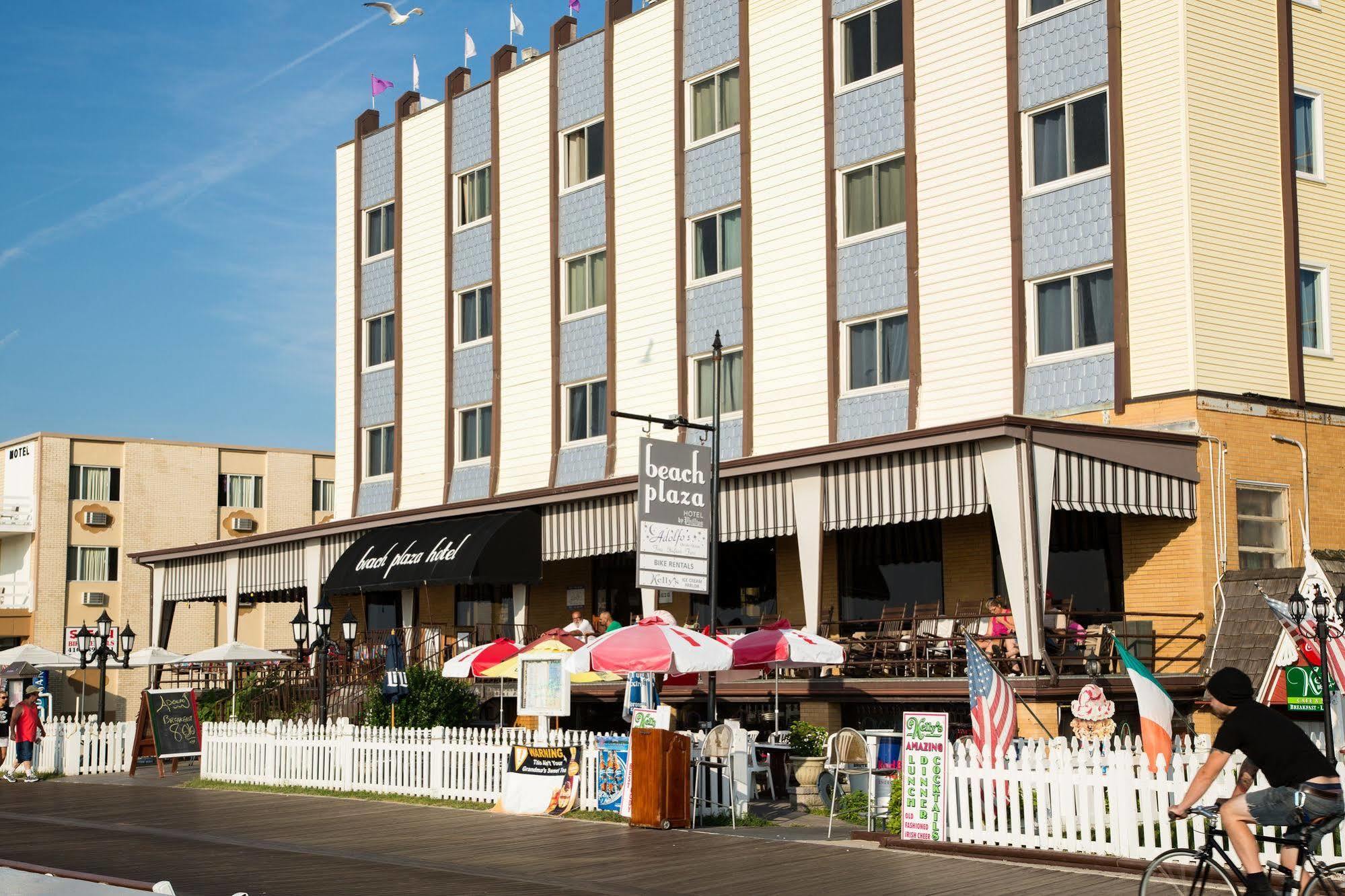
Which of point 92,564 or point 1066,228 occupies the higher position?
point 1066,228

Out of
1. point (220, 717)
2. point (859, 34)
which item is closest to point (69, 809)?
point (220, 717)

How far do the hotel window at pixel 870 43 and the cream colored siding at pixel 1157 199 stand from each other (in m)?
4.76

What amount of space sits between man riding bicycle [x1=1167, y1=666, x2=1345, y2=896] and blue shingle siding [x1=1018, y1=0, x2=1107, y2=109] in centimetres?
1672

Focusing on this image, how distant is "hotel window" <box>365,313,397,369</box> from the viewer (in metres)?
39.0

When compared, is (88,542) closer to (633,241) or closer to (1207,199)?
(633,241)

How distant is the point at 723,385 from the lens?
30.7 metres

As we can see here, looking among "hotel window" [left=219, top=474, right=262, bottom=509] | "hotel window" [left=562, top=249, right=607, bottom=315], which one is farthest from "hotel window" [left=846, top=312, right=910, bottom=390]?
"hotel window" [left=219, top=474, right=262, bottom=509]

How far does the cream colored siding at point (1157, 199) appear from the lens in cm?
2344

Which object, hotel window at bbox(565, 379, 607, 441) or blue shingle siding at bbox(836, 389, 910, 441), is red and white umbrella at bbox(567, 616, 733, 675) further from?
hotel window at bbox(565, 379, 607, 441)

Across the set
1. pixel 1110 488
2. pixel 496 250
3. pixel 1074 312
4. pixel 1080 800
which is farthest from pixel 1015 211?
pixel 496 250

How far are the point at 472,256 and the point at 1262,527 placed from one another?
19224 millimetres

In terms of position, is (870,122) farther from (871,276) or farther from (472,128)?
(472,128)

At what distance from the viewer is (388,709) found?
2572cm

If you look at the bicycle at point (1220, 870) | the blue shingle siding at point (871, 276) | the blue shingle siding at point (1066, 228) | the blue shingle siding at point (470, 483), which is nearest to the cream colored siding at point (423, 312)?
the blue shingle siding at point (470, 483)
